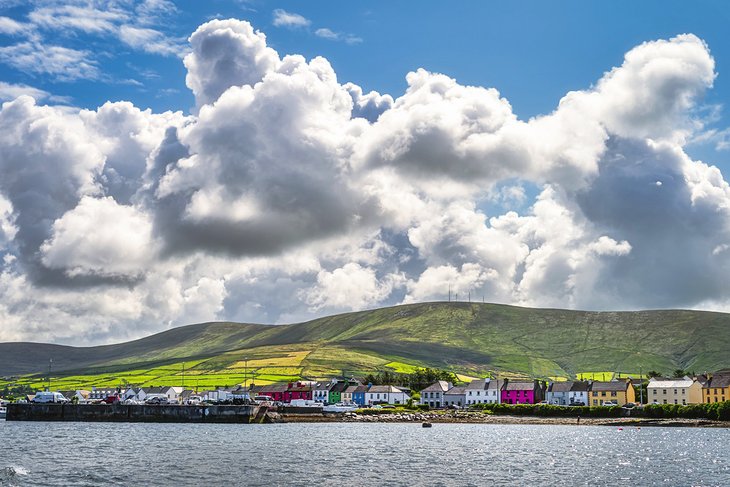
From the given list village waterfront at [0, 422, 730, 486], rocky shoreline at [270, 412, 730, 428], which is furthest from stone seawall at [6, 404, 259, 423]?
village waterfront at [0, 422, 730, 486]

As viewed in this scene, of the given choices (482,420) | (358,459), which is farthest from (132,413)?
(358,459)

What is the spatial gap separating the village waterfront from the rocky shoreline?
92.2 feet

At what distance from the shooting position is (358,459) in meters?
87.5

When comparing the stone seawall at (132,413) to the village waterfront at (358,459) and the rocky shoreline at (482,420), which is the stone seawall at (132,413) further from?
the village waterfront at (358,459)

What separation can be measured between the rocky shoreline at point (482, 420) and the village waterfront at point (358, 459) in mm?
28114

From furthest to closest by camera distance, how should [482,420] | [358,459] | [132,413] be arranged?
1. [132,413]
2. [482,420]
3. [358,459]

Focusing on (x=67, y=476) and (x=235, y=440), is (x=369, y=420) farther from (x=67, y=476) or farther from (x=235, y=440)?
(x=67, y=476)

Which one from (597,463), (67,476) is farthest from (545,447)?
Answer: (67,476)

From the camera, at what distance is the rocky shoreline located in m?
162

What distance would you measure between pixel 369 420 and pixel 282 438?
66199 mm

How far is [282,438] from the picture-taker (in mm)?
122812

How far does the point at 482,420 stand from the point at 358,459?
319ft

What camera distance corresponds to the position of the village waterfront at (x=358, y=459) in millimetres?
70438

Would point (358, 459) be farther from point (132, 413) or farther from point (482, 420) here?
point (132, 413)
